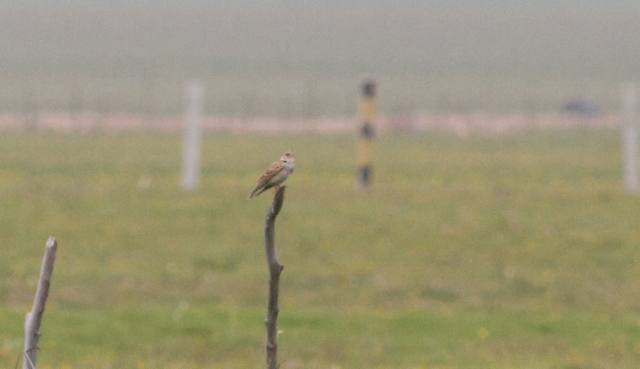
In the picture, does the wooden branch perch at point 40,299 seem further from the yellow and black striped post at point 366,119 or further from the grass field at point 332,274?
the yellow and black striped post at point 366,119

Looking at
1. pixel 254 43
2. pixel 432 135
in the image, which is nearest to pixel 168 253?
pixel 432 135

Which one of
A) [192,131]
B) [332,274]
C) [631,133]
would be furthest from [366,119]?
[332,274]

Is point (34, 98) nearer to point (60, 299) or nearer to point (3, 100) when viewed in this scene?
point (3, 100)

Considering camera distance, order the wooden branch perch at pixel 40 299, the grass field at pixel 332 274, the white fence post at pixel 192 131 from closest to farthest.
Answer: the wooden branch perch at pixel 40 299
the grass field at pixel 332 274
the white fence post at pixel 192 131

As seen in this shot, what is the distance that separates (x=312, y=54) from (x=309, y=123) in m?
51.7

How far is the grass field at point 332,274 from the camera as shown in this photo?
9.56 metres

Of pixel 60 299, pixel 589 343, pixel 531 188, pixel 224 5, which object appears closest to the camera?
pixel 589 343

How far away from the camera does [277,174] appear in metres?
4.72

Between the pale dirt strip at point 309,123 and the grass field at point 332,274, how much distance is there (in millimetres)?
25390

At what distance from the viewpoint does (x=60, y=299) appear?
11.1 meters

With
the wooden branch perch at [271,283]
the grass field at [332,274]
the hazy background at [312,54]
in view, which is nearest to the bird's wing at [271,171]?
the wooden branch perch at [271,283]

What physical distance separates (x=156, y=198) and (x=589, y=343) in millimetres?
8404

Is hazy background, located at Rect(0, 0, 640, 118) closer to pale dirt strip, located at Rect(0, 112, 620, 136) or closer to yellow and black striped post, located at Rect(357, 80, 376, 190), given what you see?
pale dirt strip, located at Rect(0, 112, 620, 136)

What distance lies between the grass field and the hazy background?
4408 centimetres
